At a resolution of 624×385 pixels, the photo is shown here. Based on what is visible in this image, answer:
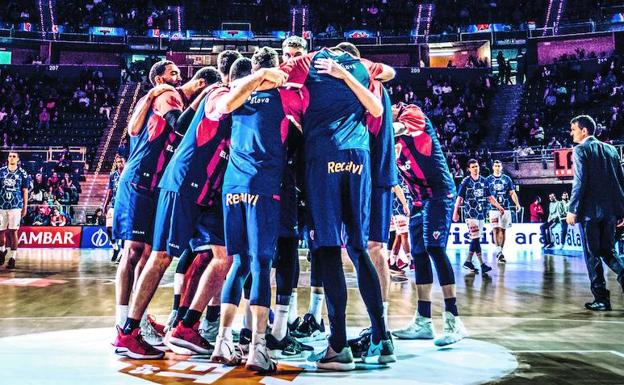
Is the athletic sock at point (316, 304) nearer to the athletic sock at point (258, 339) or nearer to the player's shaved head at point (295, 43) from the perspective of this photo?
the athletic sock at point (258, 339)

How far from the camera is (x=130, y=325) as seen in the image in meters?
3.90

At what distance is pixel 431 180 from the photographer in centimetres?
480

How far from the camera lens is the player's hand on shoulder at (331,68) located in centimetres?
361

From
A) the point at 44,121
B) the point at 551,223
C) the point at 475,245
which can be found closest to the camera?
the point at 475,245

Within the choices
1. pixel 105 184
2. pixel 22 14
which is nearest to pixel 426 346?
pixel 105 184

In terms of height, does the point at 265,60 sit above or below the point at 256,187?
above

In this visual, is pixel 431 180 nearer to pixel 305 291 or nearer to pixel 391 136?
pixel 391 136

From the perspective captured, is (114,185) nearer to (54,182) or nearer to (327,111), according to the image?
(327,111)

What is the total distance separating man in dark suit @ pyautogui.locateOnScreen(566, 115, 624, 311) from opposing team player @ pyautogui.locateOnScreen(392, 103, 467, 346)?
78.5 inches

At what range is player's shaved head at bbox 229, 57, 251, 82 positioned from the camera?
→ 3936mm

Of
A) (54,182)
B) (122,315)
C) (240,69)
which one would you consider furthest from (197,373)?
(54,182)

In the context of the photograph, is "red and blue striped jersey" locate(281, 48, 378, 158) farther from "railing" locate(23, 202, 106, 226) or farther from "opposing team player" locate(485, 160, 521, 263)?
"railing" locate(23, 202, 106, 226)

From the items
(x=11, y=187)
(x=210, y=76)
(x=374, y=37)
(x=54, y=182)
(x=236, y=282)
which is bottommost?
(x=236, y=282)

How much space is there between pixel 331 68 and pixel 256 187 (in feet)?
2.85
